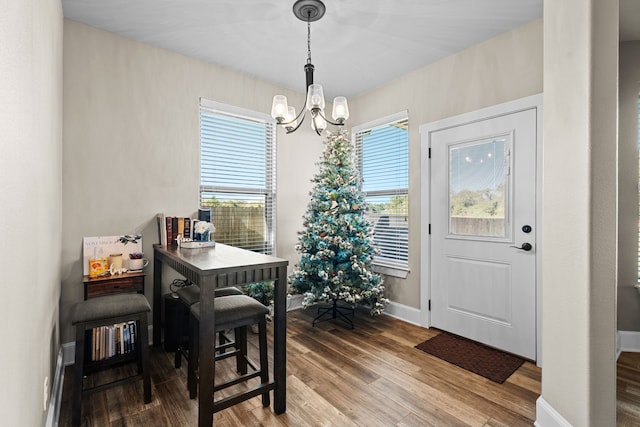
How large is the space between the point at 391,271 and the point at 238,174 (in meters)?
2.09

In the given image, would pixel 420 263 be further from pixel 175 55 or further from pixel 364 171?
pixel 175 55

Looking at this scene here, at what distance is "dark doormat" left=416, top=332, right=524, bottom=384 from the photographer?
99.0 inches

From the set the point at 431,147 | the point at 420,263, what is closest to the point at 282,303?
the point at 420,263

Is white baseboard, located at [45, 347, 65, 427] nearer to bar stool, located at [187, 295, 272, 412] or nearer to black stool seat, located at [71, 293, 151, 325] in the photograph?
black stool seat, located at [71, 293, 151, 325]

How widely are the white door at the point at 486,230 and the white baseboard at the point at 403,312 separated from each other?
195 millimetres

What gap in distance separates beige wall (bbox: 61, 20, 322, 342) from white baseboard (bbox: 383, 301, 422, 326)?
248 cm

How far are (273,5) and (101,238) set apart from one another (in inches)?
91.4

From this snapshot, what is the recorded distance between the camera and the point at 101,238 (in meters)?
2.71

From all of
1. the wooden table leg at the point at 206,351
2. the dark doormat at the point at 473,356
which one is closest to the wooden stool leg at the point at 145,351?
the wooden table leg at the point at 206,351

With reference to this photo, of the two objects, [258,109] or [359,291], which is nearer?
[359,291]

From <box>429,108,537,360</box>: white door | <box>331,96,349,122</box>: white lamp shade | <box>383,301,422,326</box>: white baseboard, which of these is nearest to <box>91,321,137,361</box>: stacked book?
<box>331,96,349,122</box>: white lamp shade

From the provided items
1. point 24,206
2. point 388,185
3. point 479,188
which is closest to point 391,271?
point 388,185

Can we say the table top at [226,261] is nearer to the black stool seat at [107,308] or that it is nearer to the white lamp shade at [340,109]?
Result: the black stool seat at [107,308]

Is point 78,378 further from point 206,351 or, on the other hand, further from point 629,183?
point 629,183
